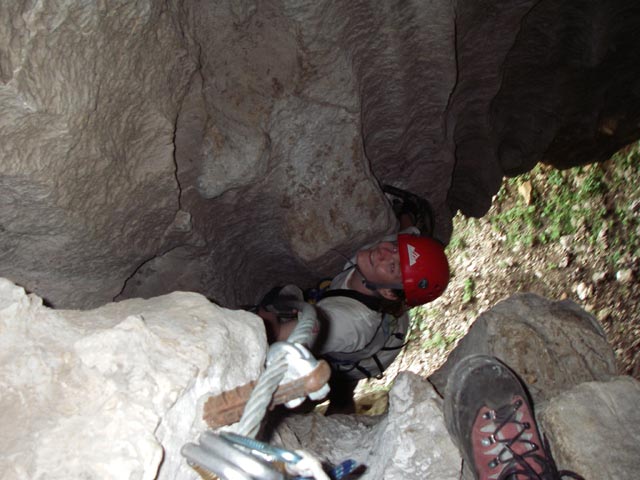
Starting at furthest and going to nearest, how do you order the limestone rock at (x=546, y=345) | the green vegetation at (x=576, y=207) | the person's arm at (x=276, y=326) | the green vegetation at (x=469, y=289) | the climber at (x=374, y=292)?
the green vegetation at (x=469, y=289) → the green vegetation at (x=576, y=207) → the climber at (x=374, y=292) → the person's arm at (x=276, y=326) → the limestone rock at (x=546, y=345)

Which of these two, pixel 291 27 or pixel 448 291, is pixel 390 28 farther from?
pixel 448 291

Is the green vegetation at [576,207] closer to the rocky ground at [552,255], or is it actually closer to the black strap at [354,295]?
the rocky ground at [552,255]

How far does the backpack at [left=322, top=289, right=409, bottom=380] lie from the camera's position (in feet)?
10.1

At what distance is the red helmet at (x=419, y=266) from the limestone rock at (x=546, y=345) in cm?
85

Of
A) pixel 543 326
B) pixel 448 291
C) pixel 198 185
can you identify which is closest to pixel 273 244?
pixel 198 185

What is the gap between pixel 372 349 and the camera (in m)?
3.37

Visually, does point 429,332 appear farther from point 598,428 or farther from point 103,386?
point 103,386

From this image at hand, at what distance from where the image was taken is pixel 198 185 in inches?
92.4

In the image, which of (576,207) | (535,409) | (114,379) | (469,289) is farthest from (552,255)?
(114,379)

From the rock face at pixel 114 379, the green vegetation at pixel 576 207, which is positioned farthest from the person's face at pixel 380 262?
the green vegetation at pixel 576 207

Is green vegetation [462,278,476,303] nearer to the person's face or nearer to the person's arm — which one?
the person's face

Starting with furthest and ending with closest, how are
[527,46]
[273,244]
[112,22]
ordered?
1. [527,46]
2. [273,244]
3. [112,22]

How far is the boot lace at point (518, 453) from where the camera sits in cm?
169

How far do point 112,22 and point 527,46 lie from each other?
10.3 ft
